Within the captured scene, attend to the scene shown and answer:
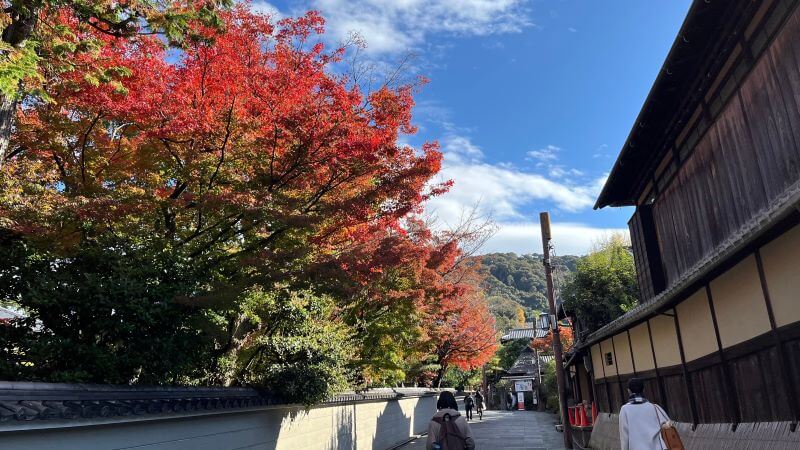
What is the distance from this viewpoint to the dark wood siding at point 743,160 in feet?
21.3

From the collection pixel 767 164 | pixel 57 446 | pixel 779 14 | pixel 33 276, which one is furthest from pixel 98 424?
pixel 779 14

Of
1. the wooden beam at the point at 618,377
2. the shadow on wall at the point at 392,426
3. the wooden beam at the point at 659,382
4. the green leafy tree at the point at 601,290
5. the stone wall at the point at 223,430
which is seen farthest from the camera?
the green leafy tree at the point at 601,290

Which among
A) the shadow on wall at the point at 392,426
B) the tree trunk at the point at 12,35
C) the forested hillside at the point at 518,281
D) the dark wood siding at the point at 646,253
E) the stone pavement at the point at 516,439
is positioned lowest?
the stone pavement at the point at 516,439

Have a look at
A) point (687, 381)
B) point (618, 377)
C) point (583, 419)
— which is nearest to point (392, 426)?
point (583, 419)

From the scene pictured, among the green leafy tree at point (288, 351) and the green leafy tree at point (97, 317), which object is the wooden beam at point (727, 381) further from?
the green leafy tree at point (97, 317)

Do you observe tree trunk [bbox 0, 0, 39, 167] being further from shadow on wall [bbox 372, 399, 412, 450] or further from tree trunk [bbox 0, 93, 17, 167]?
shadow on wall [bbox 372, 399, 412, 450]

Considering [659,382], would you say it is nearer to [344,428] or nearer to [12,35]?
[344,428]

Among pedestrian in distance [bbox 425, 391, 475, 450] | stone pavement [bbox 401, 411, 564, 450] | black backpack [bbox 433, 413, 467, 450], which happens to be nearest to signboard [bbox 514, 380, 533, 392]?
stone pavement [bbox 401, 411, 564, 450]

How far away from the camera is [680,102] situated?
10.0 metres

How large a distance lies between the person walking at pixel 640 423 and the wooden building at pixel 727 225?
1.33 m

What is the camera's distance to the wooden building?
19.7ft

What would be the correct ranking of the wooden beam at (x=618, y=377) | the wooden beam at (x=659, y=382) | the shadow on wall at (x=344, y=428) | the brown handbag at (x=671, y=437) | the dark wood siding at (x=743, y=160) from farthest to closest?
the wooden beam at (x=618, y=377) < the shadow on wall at (x=344, y=428) < the wooden beam at (x=659, y=382) < the dark wood siding at (x=743, y=160) < the brown handbag at (x=671, y=437)

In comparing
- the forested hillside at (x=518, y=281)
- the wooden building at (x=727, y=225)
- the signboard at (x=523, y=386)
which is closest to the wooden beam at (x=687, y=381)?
the wooden building at (x=727, y=225)

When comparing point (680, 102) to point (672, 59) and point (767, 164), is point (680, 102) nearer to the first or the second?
point (672, 59)
